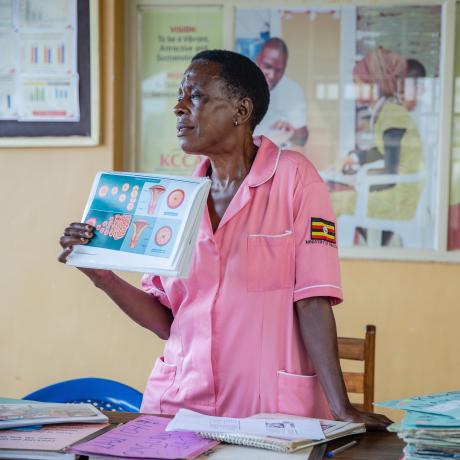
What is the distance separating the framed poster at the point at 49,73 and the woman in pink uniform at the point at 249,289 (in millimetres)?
1852

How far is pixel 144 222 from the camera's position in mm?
1905

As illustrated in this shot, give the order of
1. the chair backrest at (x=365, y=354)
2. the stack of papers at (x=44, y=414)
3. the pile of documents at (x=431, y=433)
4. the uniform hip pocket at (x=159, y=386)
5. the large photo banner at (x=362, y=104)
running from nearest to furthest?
the pile of documents at (x=431, y=433)
the stack of papers at (x=44, y=414)
the uniform hip pocket at (x=159, y=386)
the chair backrest at (x=365, y=354)
the large photo banner at (x=362, y=104)

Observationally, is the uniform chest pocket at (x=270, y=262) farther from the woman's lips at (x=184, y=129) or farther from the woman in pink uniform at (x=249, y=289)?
the woman's lips at (x=184, y=129)

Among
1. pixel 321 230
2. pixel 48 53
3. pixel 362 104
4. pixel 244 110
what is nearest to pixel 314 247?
pixel 321 230

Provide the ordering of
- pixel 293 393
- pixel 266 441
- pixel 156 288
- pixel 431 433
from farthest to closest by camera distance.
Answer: pixel 156 288 < pixel 293 393 < pixel 266 441 < pixel 431 433

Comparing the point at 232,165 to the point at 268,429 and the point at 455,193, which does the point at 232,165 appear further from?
the point at 455,193

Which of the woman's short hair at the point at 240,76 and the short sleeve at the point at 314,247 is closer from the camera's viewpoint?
the short sleeve at the point at 314,247

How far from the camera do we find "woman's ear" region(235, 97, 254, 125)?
7.16ft

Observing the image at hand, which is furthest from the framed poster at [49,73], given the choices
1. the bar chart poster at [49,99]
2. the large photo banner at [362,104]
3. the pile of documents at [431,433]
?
the pile of documents at [431,433]

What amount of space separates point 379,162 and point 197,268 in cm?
205

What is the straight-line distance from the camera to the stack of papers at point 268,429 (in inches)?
62.4

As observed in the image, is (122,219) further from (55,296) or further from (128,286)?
(55,296)

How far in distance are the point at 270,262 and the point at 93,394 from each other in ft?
2.27

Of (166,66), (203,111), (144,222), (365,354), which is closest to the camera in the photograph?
(144,222)
